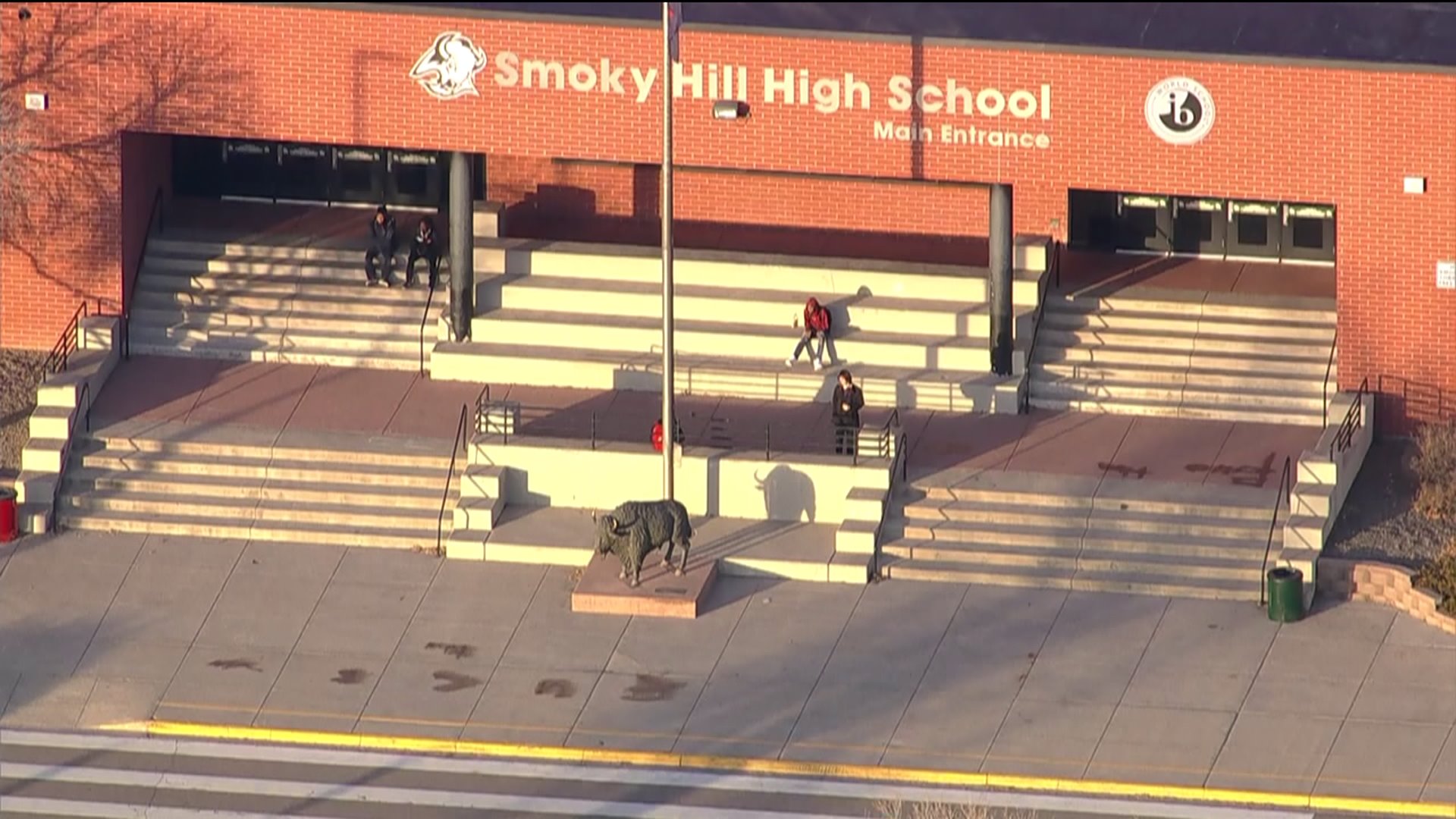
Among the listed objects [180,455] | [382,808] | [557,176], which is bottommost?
[382,808]

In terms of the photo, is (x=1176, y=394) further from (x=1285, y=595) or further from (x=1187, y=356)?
(x=1285, y=595)

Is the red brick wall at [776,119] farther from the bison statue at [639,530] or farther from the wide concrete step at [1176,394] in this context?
the bison statue at [639,530]

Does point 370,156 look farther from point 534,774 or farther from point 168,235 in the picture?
point 534,774

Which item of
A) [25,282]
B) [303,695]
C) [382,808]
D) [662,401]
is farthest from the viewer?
[25,282]

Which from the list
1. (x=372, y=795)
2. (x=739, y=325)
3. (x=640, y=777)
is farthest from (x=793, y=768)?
(x=739, y=325)

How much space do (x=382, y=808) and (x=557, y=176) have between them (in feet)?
51.8

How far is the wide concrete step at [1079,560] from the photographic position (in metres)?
49.4

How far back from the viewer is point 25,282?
55.5 m

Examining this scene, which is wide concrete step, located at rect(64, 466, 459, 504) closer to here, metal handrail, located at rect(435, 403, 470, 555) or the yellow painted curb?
metal handrail, located at rect(435, 403, 470, 555)

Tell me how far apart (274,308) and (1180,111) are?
13.3m

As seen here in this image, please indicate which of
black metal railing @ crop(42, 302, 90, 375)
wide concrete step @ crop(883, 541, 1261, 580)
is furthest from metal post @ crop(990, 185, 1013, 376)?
black metal railing @ crop(42, 302, 90, 375)

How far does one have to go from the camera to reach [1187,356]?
53969mm

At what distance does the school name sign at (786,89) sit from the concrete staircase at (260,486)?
535 cm

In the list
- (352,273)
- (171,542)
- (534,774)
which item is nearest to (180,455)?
(171,542)
